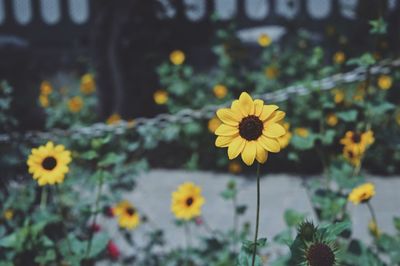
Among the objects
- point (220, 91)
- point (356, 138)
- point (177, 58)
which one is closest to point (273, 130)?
point (356, 138)

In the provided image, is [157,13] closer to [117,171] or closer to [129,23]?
[129,23]

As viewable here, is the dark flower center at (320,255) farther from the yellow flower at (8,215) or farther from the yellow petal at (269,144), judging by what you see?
the yellow flower at (8,215)

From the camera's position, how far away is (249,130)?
119 centimetres

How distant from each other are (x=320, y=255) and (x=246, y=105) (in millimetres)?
374

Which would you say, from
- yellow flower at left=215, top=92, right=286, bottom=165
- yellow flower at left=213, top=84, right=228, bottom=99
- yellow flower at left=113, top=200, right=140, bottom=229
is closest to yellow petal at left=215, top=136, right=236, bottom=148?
yellow flower at left=215, top=92, right=286, bottom=165

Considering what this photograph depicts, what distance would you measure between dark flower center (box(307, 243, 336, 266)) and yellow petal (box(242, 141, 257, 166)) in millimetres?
236

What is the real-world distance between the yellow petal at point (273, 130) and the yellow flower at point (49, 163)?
766mm

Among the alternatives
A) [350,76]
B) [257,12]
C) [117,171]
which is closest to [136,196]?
[117,171]

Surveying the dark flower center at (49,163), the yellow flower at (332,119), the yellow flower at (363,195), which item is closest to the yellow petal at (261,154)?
the yellow flower at (363,195)

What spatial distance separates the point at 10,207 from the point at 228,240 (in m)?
1.00

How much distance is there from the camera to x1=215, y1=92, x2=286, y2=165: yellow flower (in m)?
1.16

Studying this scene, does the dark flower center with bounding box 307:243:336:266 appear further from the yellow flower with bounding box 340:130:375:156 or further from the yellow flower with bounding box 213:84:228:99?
the yellow flower with bounding box 213:84:228:99

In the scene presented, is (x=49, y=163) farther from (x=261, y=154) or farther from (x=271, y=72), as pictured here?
(x=271, y=72)

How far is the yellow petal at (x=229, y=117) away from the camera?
1.22 m
